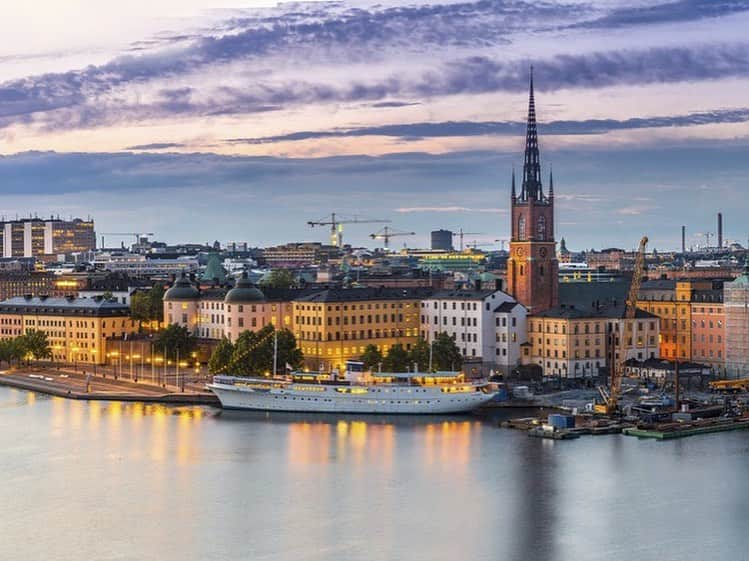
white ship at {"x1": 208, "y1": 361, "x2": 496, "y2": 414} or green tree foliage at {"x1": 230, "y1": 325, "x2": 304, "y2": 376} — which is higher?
green tree foliage at {"x1": 230, "y1": 325, "x2": 304, "y2": 376}

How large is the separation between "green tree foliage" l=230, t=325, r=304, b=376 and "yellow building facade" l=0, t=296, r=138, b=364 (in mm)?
12901

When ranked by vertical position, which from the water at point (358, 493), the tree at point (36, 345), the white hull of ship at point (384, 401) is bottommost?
the water at point (358, 493)

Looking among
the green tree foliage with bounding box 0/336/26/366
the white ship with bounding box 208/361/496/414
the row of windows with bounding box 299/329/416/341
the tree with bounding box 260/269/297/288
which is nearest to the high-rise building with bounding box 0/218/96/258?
the tree with bounding box 260/269/297/288

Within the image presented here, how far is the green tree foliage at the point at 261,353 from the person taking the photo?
52.1 m

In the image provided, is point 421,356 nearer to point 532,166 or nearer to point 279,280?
point 532,166

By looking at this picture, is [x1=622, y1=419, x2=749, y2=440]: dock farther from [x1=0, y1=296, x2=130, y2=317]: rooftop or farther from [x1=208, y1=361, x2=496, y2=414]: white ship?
[x1=0, y1=296, x2=130, y2=317]: rooftop

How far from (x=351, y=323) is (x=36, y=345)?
13441 mm

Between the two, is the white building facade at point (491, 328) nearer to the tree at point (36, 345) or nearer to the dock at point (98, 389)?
the dock at point (98, 389)

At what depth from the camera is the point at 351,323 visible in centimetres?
5834

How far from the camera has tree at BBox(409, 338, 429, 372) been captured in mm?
51969

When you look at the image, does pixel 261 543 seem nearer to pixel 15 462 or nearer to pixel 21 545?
pixel 21 545

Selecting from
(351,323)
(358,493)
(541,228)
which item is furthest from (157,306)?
(358,493)

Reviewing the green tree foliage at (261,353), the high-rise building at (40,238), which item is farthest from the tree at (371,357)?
the high-rise building at (40,238)

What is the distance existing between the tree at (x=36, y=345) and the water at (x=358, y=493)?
17.4m
